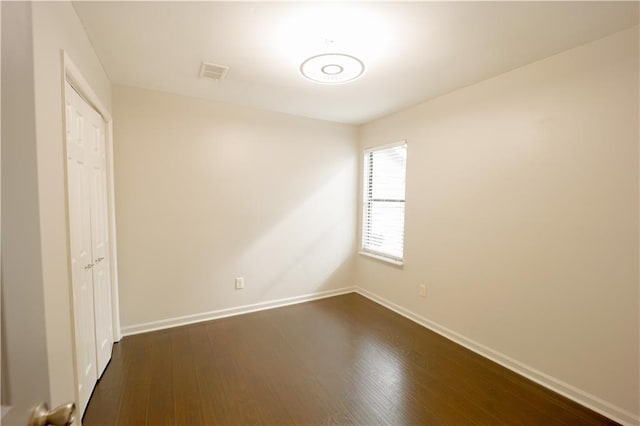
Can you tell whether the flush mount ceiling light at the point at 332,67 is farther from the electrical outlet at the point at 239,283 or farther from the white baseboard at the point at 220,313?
the white baseboard at the point at 220,313

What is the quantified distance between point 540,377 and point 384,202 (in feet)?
7.66

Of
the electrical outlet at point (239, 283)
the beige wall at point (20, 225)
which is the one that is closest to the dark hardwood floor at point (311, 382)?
the electrical outlet at point (239, 283)

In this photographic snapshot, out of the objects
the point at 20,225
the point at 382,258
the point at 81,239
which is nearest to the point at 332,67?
the point at 20,225

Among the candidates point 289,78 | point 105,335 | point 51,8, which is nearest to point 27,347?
point 51,8

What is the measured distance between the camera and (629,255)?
1.79 m

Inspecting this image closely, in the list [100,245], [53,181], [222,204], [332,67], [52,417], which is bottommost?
[52,417]

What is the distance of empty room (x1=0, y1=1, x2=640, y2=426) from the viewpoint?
135cm

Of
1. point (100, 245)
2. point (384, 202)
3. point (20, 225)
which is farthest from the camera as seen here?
point (384, 202)

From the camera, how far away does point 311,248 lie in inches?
155

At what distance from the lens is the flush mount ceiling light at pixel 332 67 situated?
199cm

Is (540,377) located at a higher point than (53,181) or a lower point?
lower

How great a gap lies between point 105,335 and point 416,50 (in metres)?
3.32

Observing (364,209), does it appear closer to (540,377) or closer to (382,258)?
(382,258)

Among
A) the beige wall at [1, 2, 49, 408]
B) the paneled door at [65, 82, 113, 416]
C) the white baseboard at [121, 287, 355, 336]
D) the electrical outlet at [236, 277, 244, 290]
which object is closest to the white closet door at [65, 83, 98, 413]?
the paneled door at [65, 82, 113, 416]
